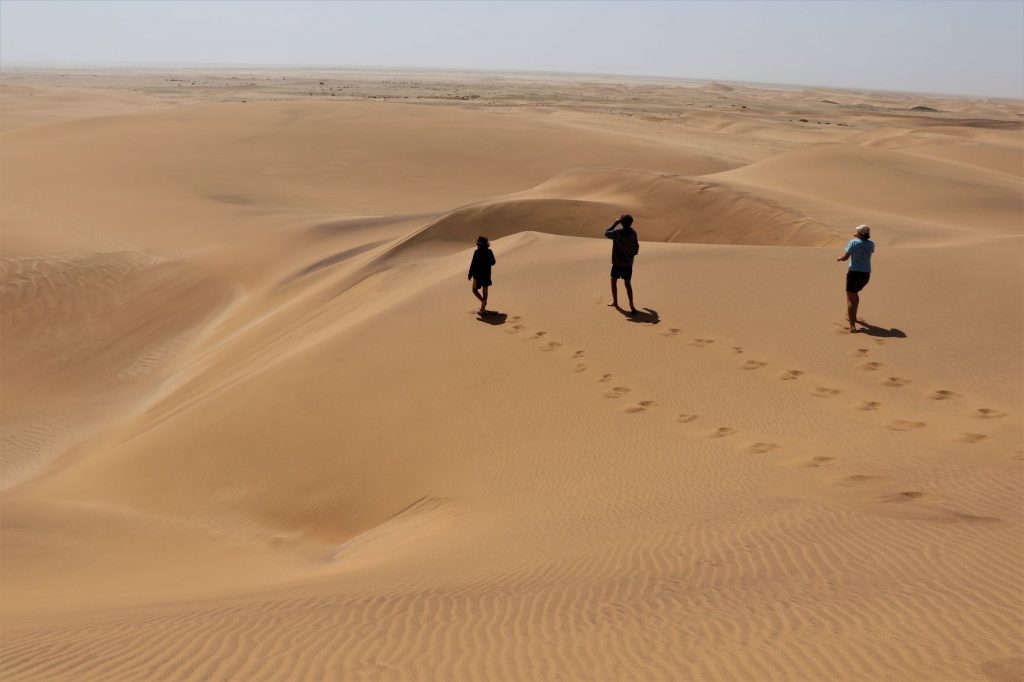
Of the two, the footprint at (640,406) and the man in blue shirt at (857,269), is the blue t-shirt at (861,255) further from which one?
the footprint at (640,406)

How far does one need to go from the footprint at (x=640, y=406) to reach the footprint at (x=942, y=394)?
107 inches

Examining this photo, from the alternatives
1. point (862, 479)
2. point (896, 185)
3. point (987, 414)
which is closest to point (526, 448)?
point (862, 479)

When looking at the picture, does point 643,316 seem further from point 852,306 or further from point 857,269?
point 857,269

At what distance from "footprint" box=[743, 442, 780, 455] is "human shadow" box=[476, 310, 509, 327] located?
181 inches

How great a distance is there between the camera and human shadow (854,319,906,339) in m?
10.8

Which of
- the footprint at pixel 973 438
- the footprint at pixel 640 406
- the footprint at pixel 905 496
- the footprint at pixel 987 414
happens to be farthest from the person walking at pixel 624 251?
the footprint at pixel 905 496

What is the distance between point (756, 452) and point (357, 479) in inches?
147

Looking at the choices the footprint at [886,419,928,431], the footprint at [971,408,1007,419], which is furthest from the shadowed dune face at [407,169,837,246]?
the footprint at [886,419,928,431]

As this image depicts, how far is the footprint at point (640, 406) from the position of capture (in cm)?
914

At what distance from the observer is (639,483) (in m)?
7.50

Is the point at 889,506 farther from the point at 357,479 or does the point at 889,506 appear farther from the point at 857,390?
the point at 357,479

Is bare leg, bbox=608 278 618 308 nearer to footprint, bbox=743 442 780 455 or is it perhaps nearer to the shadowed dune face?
footprint, bbox=743 442 780 455

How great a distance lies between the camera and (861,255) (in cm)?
1083

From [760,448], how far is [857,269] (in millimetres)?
3825
